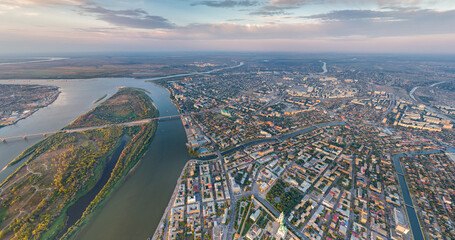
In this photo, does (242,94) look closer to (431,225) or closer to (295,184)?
(295,184)

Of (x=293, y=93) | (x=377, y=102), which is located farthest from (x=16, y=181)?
(x=377, y=102)

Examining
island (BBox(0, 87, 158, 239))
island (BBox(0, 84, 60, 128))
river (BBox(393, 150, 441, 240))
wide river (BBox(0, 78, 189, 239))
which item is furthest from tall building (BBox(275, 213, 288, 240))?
island (BBox(0, 84, 60, 128))

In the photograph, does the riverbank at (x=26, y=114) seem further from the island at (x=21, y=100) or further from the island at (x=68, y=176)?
the island at (x=68, y=176)

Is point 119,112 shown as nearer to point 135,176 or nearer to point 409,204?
point 135,176

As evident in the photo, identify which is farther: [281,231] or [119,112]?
[119,112]

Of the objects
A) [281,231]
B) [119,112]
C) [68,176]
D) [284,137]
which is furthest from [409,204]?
[119,112]

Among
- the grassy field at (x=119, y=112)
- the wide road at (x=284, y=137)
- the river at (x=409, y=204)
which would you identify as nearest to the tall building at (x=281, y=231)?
the river at (x=409, y=204)
